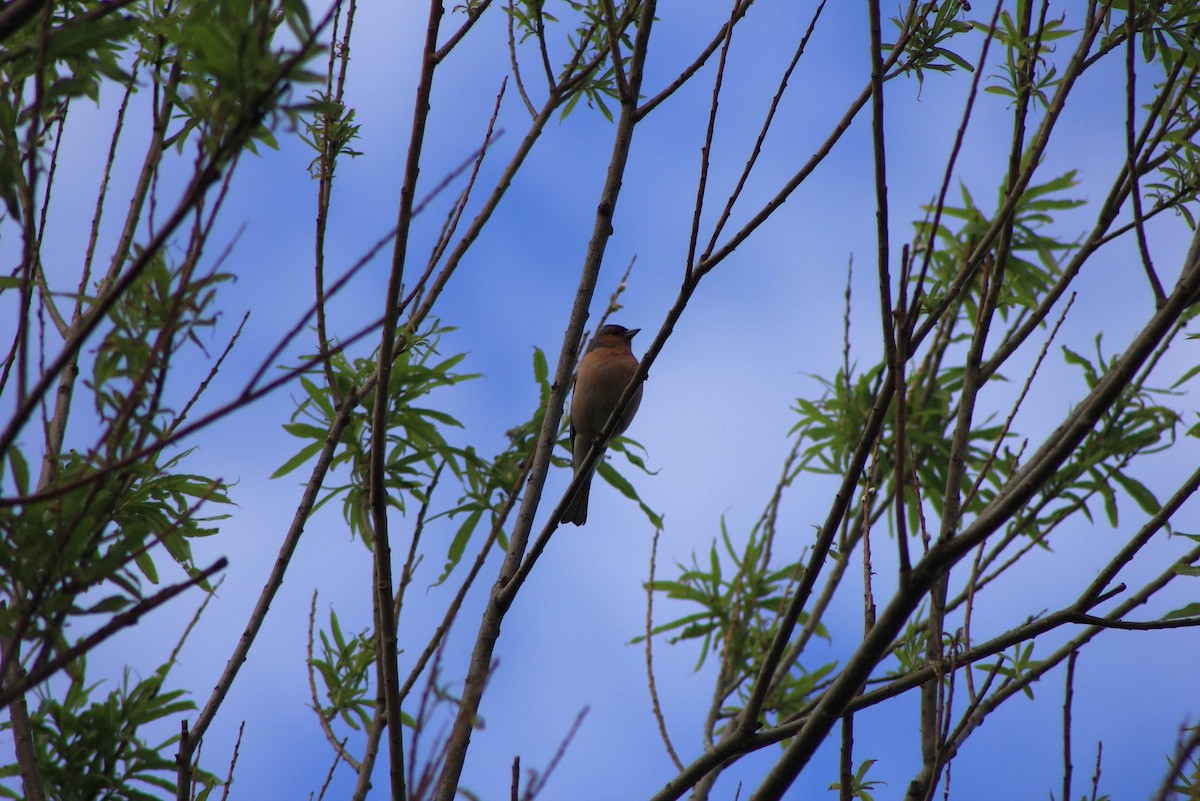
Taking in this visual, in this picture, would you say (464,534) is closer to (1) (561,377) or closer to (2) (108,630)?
(1) (561,377)

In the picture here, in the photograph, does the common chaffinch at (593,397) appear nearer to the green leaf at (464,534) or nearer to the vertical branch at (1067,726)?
the green leaf at (464,534)

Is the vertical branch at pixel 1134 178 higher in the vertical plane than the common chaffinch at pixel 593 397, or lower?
lower

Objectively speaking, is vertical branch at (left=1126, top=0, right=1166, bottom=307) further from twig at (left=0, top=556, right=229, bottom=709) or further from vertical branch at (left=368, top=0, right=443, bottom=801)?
twig at (left=0, top=556, right=229, bottom=709)

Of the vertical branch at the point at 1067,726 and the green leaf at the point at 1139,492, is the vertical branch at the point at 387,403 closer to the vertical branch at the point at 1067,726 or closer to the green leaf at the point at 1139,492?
the vertical branch at the point at 1067,726

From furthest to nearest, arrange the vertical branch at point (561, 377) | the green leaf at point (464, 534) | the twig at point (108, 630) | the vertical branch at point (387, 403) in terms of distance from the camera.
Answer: the green leaf at point (464, 534) → the vertical branch at point (561, 377) → the vertical branch at point (387, 403) → the twig at point (108, 630)

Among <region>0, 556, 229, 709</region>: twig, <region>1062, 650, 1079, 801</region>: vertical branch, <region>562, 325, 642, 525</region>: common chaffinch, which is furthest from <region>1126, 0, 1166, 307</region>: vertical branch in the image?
<region>562, 325, 642, 525</region>: common chaffinch

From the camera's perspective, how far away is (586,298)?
362cm

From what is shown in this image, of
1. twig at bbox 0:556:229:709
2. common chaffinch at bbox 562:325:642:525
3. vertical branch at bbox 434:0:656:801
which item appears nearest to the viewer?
twig at bbox 0:556:229:709

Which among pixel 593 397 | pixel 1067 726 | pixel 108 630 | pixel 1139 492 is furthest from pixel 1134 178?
pixel 593 397

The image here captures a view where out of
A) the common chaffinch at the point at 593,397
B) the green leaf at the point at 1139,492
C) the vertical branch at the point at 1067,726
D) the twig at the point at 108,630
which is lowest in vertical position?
the twig at the point at 108,630

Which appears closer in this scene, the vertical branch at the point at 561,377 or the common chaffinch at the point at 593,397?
the vertical branch at the point at 561,377

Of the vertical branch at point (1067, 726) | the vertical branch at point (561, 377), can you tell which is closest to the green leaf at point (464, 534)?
the vertical branch at point (561, 377)

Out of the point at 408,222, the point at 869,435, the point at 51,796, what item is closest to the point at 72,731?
the point at 51,796

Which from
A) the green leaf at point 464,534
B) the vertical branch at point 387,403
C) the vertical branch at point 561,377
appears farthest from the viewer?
the green leaf at point 464,534
